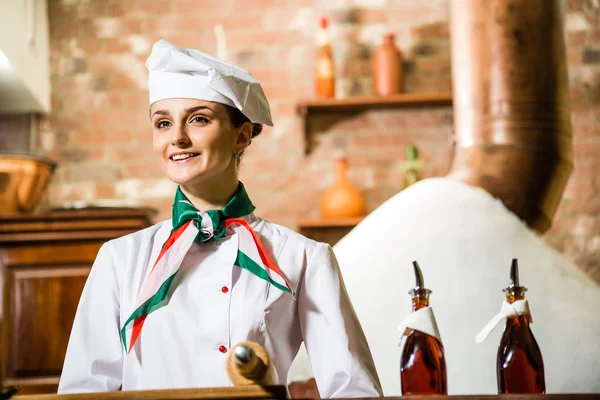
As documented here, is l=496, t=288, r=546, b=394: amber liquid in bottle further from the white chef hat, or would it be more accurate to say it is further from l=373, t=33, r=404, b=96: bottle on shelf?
l=373, t=33, r=404, b=96: bottle on shelf

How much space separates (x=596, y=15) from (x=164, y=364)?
8.51 feet

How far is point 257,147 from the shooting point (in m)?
3.08

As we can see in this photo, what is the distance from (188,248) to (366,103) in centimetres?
198

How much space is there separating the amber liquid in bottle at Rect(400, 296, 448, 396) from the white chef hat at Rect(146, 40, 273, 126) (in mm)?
401

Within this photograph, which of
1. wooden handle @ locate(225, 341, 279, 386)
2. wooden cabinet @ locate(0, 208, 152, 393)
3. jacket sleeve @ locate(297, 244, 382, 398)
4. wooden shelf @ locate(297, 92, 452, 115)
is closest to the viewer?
wooden handle @ locate(225, 341, 279, 386)

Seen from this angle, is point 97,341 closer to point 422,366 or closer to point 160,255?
point 160,255

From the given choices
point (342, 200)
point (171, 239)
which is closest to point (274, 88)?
point (342, 200)

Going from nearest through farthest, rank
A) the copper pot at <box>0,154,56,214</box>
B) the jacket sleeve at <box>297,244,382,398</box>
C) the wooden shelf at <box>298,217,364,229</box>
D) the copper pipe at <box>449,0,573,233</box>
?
the jacket sleeve at <box>297,244,382,398</box> → the copper pipe at <box>449,0,573,233</box> → the copper pot at <box>0,154,56,214</box> → the wooden shelf at <box>298,217,364,229</box>

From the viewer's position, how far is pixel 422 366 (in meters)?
1.13

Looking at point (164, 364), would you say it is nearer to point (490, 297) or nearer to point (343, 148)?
point (490, 297)

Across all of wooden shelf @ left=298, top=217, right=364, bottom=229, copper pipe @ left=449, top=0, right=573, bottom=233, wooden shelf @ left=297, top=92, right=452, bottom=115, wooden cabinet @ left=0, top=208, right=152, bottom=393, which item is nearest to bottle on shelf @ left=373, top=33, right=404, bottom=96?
wooden shelf @ left=297, top=92, right=452, bottom=115

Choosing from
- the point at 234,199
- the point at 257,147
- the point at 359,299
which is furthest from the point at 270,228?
the point at 257,147

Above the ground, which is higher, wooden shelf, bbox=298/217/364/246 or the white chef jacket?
wooden shelf, bbox=298/217/364/246

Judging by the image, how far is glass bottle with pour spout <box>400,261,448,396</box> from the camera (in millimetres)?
1135
